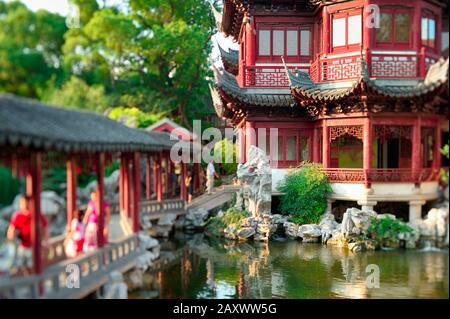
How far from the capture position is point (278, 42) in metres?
11.6

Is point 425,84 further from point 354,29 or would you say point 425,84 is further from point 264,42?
point 264,42

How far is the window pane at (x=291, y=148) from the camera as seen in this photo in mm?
11375

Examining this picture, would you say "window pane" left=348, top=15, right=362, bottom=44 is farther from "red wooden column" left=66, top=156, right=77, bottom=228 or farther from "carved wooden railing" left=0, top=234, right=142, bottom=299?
"red wooden column" left=66, top=156, right=77, bottom=228

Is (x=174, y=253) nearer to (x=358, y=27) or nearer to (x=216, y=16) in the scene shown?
(x=216, y=16)

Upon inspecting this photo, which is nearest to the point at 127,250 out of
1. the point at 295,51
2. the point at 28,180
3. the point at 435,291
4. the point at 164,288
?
the point at 164,288

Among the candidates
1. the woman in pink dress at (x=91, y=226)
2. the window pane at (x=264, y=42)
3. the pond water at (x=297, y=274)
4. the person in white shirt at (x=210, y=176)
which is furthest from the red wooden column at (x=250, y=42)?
the woman in pink dress at (x=91, y=226)

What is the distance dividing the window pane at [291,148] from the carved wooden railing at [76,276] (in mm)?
4361

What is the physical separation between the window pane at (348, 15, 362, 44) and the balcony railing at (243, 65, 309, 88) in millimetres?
1300

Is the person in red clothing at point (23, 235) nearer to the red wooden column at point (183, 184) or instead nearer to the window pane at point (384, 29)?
the red wooden column at point (183, 184)

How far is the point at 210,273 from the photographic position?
33.2 feet

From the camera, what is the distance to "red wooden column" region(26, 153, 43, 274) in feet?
19.2

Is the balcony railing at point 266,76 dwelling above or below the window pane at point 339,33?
below

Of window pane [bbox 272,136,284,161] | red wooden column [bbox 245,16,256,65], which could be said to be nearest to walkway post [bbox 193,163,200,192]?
window pane [bbox 272,136,284,161]
